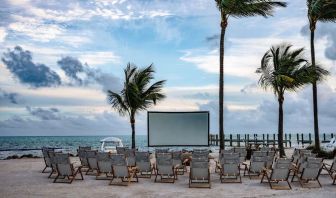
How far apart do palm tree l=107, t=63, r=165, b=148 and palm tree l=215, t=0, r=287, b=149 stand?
366 cm

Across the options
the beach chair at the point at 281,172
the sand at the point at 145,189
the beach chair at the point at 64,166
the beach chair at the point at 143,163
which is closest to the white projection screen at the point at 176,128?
the sand at the point at 145,189

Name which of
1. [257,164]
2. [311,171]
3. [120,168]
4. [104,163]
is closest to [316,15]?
[257,164]

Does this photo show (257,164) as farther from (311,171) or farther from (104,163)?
(104,163)

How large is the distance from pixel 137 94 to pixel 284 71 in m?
7.62

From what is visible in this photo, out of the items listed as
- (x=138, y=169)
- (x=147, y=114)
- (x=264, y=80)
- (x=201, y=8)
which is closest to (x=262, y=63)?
(x=264, y=80)

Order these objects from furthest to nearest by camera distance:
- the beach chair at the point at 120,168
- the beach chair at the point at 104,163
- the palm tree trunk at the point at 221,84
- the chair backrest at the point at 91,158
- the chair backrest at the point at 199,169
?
the palm tree trunk at the point at 221,84 → the chair backrest at the point at 91,158 → the beach chair at the point at 104,163 → the beach chair at the point at 120,168 → the chair backrest at the point at 199,169

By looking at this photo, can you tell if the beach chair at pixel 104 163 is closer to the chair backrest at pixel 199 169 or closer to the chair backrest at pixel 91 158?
the chair backrest at pixel 91 158

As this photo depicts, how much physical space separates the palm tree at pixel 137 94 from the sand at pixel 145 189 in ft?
34.1

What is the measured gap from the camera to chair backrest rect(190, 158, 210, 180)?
12.4 metres

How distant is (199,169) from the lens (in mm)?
12484

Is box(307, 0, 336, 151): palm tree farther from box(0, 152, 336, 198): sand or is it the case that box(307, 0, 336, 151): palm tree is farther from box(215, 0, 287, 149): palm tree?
box(0, 152, 336, 198): sand

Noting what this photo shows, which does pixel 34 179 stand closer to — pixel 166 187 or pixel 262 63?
pixel 166 187

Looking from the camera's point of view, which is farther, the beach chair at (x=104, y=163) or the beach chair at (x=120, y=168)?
the beach chair at (x=104, y=163)

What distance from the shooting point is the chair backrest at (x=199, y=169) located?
40.7 ft
